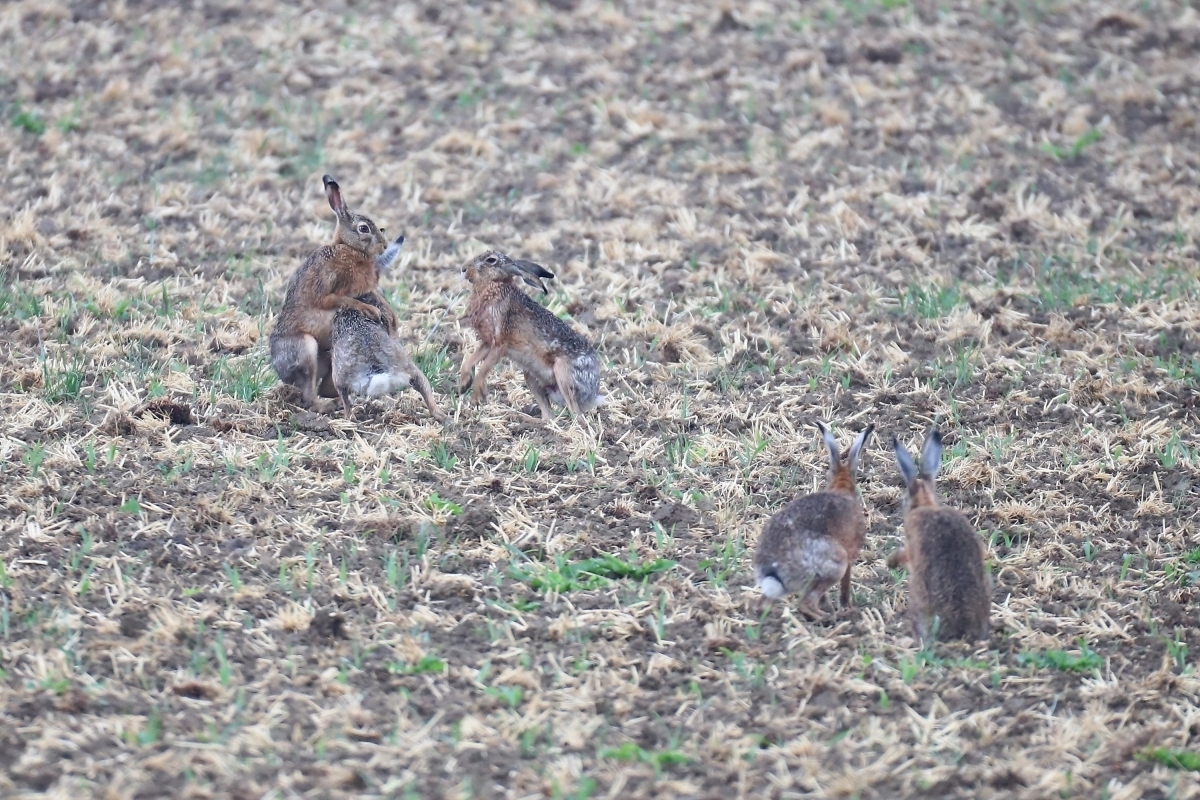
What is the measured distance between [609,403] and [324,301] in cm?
178

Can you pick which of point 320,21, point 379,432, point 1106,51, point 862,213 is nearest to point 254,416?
point 379,432

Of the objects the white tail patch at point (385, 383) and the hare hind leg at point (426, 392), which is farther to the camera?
the hare hind leg at point (426, 392)

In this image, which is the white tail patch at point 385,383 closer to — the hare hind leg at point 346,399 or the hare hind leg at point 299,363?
the hare hind leg at point 346,399

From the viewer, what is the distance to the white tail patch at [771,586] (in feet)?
21.3

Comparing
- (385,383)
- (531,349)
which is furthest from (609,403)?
(385,383)

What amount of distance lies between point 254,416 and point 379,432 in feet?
2.33

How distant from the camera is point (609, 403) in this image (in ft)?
29.1

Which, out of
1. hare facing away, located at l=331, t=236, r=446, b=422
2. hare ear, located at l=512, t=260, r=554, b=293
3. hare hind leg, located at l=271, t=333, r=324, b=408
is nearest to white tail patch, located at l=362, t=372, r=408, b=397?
hare facing away, located at l=331, t=236, r=446, b=422

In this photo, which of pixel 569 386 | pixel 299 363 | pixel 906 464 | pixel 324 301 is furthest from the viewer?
pixel 324 301

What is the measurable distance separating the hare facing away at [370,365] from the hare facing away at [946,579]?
9.92 feet

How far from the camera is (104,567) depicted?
22.0 ft

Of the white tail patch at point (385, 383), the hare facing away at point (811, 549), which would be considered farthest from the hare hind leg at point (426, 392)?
the hare facing away at point (811, 549)

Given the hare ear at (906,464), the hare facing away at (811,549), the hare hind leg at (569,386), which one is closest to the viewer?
the hare facing away at (811,549)

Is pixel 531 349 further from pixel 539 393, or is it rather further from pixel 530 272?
pixel 530 272
